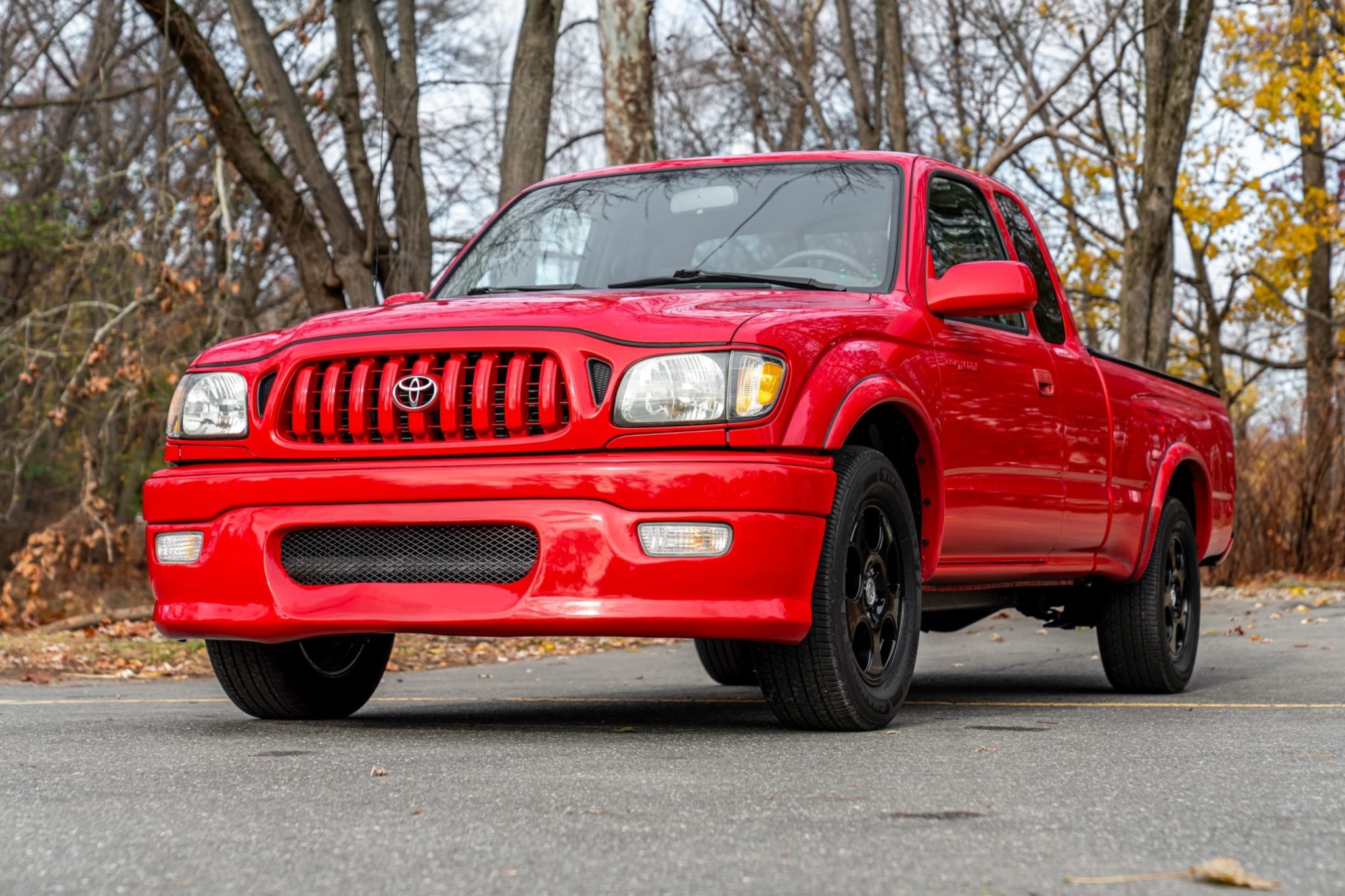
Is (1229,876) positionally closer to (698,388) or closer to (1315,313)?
(698,388)

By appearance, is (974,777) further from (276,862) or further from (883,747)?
(276,862)

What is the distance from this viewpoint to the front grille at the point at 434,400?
4766 millimetres

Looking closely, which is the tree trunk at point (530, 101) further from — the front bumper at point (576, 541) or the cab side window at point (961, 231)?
the front bumper at point (576, 541)

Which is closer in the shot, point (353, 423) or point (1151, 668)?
point (353, 423)

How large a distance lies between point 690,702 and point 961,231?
216cm

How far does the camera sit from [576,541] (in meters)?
4.68

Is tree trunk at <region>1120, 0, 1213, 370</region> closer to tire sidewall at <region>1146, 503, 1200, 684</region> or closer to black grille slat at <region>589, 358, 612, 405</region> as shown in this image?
tire sidewall at <region>1146, 503, 1200, 684</region>

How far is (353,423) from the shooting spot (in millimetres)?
4938

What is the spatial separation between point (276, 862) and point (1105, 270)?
27.9m

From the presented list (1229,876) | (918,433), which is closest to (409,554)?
(918,433)

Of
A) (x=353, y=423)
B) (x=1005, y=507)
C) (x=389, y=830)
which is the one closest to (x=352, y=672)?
(x=353, y=423)

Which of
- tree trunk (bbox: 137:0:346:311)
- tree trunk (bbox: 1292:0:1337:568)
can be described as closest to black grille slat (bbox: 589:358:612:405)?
tree trunk (bbox: 137:0:346:311)

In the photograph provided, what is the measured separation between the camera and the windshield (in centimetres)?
595

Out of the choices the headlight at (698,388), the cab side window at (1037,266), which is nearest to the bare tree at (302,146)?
the cab side window at (1037,266)
